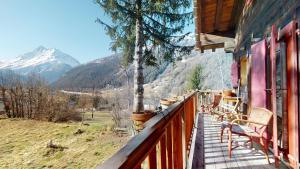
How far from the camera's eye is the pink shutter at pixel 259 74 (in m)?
3.71

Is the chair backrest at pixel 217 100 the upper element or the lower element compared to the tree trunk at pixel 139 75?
lower

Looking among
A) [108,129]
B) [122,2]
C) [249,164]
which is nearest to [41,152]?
[108,129]

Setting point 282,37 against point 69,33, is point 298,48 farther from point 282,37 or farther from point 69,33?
point 69,33

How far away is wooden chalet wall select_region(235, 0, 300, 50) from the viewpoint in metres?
2.98

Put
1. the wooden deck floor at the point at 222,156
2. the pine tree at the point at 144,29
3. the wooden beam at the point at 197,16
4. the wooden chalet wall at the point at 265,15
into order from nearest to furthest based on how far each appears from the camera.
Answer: the wooden chalet wall at the point at 265,15 → the wooden deck floor at the point at 222,156 → the wooden beam at the point at 197,16 → the pine tree at the point at 144,29

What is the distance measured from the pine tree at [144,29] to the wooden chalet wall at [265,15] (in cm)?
278

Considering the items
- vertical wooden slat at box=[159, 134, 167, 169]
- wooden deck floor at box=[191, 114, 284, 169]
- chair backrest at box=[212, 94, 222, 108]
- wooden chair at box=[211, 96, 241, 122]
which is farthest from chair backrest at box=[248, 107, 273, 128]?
chair backrest at box=[212, 94, 222, 108]

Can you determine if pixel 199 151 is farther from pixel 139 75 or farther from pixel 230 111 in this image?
pixel 139 75

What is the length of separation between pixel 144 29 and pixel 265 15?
463 centimetres

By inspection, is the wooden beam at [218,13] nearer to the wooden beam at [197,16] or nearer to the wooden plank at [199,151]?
the wooden beam at [197,16]

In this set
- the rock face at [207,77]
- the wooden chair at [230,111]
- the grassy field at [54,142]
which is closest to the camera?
the wooden chair at [230,111]

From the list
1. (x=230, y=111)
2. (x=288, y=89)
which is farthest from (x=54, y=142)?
(x=288, y=89)

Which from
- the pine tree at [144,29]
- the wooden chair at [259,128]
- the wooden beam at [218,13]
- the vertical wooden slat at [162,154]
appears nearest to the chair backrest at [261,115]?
the wooden chair at [259,128]

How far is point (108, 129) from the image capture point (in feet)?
38.3
